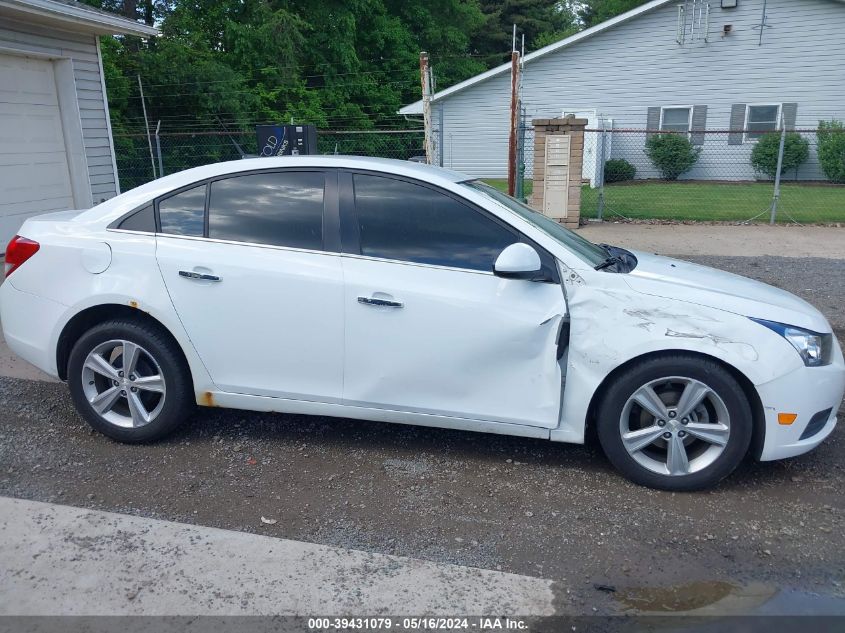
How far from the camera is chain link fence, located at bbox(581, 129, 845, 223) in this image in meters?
16.0

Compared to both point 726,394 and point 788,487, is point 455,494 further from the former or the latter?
point 788,487

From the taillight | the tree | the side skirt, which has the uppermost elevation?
the tree

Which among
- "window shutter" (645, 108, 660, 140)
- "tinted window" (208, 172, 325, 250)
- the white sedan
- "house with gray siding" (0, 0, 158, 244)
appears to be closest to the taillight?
the white sedan

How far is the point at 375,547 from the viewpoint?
132 inches

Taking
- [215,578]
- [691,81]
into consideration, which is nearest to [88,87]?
[215,578]

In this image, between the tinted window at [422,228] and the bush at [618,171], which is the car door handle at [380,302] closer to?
the tinted window at [422,228]

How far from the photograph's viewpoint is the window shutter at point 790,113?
21.7 metres

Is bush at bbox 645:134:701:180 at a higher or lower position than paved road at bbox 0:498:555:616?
higher

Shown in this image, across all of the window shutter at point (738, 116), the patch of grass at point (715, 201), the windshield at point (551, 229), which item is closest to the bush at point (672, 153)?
the patch of grass at point (715, 201)

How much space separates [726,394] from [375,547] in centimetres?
186

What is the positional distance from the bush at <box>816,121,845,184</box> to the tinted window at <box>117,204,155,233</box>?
20289 millimetres

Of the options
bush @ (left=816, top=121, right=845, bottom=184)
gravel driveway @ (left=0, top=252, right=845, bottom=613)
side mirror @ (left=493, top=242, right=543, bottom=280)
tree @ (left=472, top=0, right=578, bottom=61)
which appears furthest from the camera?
tree @ (left=472, top=0, right=578, bottom=61)

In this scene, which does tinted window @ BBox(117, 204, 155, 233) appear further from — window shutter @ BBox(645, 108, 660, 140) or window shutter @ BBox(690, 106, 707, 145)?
window shutter @ BBox(690, 106, 707, 145)

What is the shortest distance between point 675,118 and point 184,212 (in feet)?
71.1
